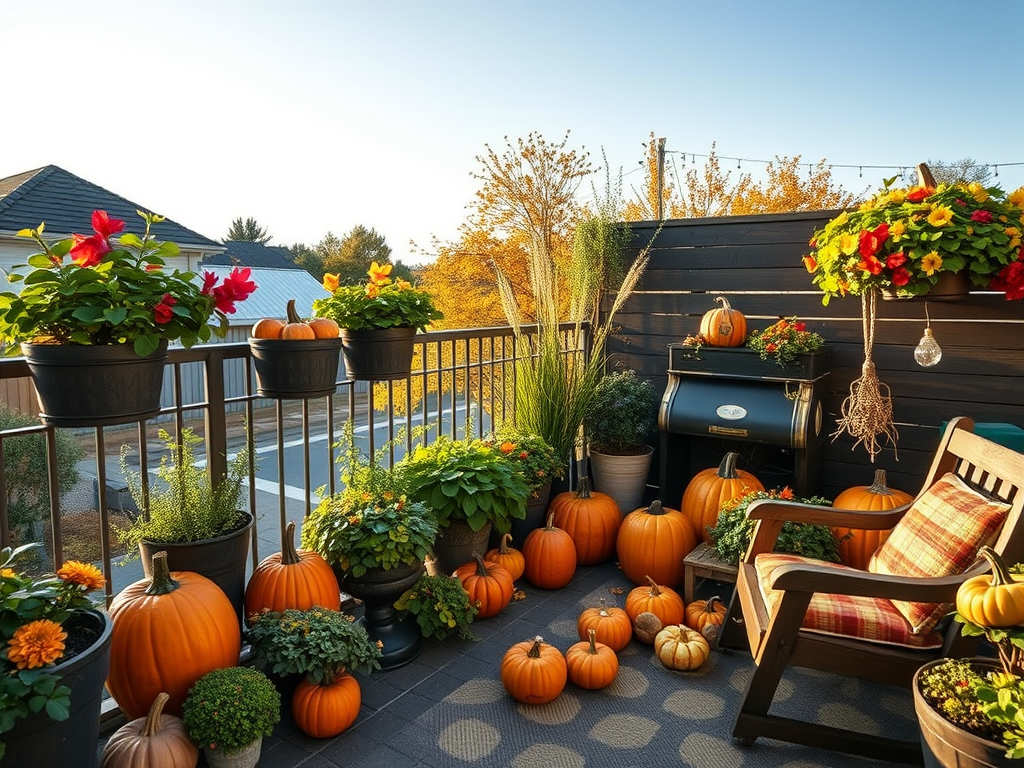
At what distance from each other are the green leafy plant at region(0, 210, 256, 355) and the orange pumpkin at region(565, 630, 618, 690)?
151 cm

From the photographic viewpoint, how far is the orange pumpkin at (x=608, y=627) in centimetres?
233

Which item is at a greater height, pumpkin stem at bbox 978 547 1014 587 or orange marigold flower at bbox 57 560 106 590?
pumpkin stem at bbox 978 547 1014 587

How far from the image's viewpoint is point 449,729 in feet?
6.25

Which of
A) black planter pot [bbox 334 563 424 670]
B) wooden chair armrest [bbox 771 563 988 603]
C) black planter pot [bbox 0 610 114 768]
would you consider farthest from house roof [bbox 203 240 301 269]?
wooden chair armrest [bbox 771 563 988 603]

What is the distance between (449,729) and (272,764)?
49cm

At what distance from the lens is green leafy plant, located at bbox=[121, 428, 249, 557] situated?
1.81 meters

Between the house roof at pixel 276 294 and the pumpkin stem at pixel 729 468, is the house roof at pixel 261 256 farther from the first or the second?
the pumpkin stem at pixel 729 468

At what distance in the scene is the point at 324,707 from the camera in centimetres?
183

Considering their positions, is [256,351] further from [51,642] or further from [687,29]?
[687,29]

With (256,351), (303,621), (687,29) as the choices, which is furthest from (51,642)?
(687,29)

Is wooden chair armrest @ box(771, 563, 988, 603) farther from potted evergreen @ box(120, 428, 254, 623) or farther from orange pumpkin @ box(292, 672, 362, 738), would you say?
potted evergreen @ box(120, 428, 254, 623)

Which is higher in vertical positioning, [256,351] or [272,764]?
[256,351]

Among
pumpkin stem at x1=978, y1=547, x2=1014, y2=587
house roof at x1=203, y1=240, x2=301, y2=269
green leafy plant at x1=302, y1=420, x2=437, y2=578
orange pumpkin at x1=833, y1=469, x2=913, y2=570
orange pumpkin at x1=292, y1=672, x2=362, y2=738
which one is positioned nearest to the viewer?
pumpkin stem at x1=978, y1=547, x2=1014, y2=587

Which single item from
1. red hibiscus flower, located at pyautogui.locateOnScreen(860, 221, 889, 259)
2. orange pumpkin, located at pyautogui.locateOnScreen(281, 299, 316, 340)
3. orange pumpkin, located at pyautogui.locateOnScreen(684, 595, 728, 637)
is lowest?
orange pumpkin, located at pyautogui.locateOnScreen(684, 595, 728, 637)
